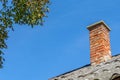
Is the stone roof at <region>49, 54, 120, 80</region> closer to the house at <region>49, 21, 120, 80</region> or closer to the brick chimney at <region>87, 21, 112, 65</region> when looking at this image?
the house at <region>49, 21, 120, 80</region>

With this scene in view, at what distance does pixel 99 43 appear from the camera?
13555 mm

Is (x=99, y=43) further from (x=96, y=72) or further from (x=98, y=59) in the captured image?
(x=96, y=72)

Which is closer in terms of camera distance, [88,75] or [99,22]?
[88,75]

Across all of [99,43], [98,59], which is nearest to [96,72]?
[98,59]

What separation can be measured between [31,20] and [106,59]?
12.3 feet

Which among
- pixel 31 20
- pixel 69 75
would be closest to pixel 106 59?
pixel 69 75

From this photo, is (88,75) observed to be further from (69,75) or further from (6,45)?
(6,45)

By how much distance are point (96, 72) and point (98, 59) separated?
1.70 meters

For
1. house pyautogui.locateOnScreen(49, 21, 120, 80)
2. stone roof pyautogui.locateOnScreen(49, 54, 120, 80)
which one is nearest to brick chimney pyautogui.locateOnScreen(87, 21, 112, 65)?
house pyautogui.locateOnScreen(49, 21, 120, 80)

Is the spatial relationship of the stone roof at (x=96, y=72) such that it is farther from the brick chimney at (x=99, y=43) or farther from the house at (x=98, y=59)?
the brick chimney at (x=99, y=43)

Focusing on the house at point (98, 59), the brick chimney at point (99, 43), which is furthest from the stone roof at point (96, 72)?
the brick chimney at point (99, 43)

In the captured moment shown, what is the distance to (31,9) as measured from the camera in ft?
46.8

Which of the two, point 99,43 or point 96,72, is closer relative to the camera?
point 96,72

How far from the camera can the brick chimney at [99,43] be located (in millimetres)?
13305
